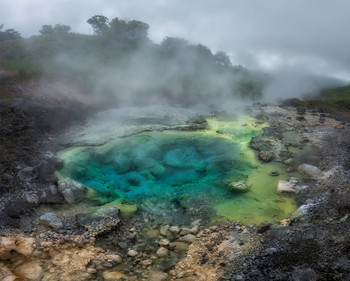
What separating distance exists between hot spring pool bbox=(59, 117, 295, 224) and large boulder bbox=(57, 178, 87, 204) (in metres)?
0.31

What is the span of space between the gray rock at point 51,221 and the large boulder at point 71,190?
0.77 meters

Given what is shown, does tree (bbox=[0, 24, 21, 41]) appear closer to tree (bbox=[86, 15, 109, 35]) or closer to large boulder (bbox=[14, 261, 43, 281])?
tree (bbox=[86, 15, 109, 35])

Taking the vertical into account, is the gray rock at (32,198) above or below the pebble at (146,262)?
above

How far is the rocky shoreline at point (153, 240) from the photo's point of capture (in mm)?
4605

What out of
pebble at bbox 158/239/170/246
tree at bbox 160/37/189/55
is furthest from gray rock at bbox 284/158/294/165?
tree at bbox 160/37/189/55

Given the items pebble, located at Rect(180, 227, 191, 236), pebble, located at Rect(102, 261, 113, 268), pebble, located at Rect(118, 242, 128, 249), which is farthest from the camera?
pebble, located at Rect(180, 227, 191, 236)

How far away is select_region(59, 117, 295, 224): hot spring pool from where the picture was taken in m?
6.80

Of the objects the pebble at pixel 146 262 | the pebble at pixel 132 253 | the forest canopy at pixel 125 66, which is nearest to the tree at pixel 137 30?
the forest canopy at pixel 125 66

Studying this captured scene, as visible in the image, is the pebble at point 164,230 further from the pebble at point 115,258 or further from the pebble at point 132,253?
the pebble at point 115,258

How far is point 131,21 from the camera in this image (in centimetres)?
3019

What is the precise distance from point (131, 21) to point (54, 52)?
14072mm

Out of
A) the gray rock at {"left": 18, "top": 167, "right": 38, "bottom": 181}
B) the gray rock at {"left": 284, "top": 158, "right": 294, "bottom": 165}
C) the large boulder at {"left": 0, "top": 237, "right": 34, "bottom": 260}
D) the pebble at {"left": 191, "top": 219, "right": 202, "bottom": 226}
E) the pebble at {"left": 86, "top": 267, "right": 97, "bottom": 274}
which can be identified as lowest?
the pebble at {"left": 86, "top": 267, "right": 97, "bottom": 274}

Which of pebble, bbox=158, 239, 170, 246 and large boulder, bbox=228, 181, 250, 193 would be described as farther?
large boulder, bbox=228, 181, 250, 193

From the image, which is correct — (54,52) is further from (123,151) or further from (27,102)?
(123,151)
